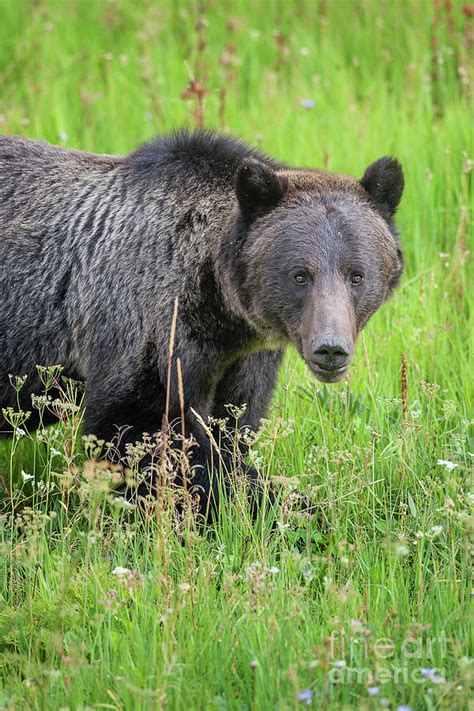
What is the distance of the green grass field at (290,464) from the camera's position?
3500 mm

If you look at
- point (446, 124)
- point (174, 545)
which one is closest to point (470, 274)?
point (446, 124)

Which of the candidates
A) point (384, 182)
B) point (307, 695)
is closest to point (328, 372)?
point (384, 182)

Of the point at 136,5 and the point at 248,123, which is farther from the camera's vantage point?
the point at 136,5

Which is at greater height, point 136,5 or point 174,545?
point 136,5

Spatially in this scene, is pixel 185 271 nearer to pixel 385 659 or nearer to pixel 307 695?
pixel 385 659

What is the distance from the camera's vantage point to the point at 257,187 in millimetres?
4945

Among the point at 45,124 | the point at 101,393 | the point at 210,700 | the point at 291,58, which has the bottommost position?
the point at 210,700

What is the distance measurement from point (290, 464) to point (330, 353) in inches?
41.2

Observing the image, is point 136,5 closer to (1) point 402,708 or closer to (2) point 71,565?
(2) point 71,565

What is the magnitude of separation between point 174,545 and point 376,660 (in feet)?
4.41

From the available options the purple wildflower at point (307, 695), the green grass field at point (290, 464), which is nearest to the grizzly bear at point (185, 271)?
the green grass field at point (290, 464)

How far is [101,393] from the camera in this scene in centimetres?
518

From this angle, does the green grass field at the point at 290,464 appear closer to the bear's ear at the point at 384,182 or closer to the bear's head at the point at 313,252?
the bear's head at the point at 313,252

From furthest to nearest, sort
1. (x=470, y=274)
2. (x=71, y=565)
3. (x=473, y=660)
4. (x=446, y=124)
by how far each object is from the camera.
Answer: (x=446, y=124) → (x=470, y=274) → (x=71, y=565) → (x=473, y=660)
